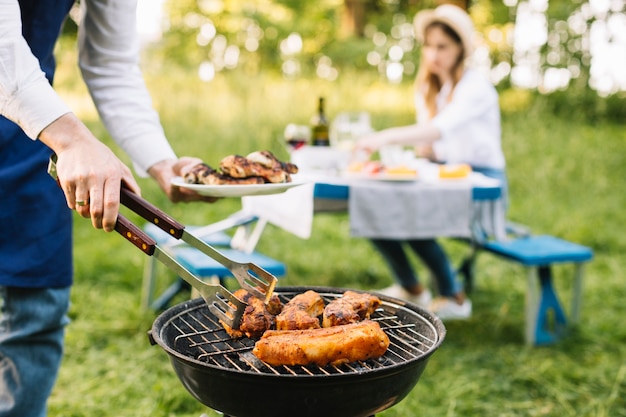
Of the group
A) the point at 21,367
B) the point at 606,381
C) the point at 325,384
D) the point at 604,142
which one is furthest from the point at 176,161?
the point at 604,142

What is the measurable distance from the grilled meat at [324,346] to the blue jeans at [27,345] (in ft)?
2.79

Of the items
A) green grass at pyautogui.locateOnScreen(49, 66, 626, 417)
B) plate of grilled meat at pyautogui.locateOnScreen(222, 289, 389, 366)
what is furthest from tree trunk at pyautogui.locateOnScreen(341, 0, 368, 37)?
plate of grilled meat at pyautogui.locateOnScreen(222, 289, 389, 366)

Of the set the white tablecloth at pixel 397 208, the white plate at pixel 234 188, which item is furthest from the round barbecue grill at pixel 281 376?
the white tablecloth at pixel 397 208

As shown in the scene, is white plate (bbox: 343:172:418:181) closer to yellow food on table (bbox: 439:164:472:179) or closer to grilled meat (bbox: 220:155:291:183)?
yellow food on table (bbox: 439:164:472:179)

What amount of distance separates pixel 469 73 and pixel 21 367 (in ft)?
11.6

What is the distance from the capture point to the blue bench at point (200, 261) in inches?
146

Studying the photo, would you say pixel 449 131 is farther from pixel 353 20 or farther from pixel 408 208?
pixel 353 20

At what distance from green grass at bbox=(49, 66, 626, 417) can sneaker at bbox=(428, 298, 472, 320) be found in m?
0.09

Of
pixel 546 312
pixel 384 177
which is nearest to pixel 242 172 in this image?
pixel 384 177

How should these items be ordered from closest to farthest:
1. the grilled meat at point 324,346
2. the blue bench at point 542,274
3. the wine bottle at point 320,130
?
the grilled meat at point 324,346 → the blue bench at point 542,274 → the wine bottle at point 320,130

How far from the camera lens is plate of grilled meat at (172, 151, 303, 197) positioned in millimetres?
2062

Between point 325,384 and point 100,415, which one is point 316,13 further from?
point 325,384

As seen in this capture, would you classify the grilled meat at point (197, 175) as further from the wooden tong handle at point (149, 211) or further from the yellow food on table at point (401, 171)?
the yellow food on table at point (401, 171)

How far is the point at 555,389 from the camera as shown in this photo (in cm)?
355
